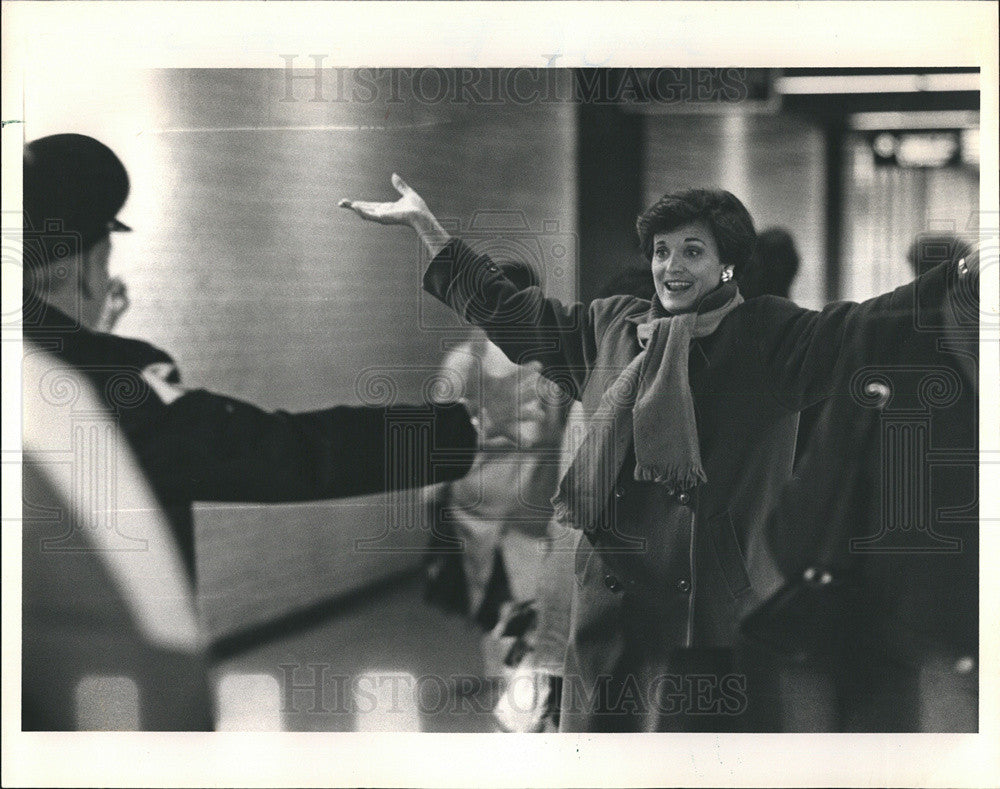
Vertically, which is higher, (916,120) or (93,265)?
(916,120)

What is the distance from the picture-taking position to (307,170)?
114 inches

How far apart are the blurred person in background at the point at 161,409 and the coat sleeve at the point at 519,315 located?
25cm

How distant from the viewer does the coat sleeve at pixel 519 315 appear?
2896 mm

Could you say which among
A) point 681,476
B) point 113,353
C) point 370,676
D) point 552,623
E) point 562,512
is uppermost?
point 113,353

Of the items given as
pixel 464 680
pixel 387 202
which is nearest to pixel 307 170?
pixel 387 202

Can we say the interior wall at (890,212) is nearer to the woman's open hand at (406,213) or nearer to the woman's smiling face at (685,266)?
the woman's smiling face at (685,266)

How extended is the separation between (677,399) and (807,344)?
39 cm

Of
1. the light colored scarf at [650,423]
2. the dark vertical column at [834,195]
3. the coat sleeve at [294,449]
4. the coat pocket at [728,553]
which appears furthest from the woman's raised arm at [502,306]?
the dark vertical column at [834,195]

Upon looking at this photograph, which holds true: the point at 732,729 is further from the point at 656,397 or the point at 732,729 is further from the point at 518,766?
the point at 656,397

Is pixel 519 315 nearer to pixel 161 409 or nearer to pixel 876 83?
pixel 161 409

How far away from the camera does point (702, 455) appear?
286 centimetres

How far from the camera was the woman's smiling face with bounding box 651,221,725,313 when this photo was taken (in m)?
2.87

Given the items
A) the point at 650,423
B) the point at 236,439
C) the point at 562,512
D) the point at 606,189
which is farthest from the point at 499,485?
the point at 606,189

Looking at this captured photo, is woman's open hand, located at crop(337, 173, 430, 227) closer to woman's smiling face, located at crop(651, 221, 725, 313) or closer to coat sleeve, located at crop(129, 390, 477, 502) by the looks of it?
coat sleeve, located at crop(129, 390, 477, 502)
